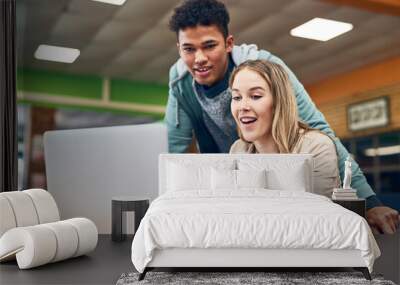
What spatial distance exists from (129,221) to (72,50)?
6.49 feet

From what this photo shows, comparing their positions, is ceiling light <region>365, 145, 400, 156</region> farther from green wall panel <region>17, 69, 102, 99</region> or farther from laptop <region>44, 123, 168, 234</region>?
green wall panel <region>17, 69, 102, 99</region>

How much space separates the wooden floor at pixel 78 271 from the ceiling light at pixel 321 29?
2967 mm

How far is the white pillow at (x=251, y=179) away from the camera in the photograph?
191 inches

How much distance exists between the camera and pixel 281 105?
548 centimetres

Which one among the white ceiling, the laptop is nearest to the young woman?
the white ceiling

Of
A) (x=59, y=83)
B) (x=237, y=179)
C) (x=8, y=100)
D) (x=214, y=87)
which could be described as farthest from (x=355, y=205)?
(x=8, y=100)

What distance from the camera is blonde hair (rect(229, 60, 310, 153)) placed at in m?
5.47

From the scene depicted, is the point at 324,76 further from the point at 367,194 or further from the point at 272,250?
the point at 272,250

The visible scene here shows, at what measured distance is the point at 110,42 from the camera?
5.71 metres

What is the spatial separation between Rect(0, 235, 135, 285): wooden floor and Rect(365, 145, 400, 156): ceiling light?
2852mm

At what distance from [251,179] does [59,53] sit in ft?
8.45

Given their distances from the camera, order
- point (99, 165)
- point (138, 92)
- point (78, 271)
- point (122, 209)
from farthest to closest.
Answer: point (138, 92)
point (99, 165)
point (122, 209)
point (78, 271)

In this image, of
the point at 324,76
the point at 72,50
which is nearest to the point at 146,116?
the point at 72,50

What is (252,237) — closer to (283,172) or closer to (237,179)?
(237,179)
